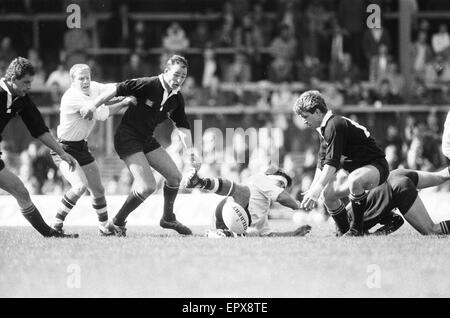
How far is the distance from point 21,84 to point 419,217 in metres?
4.61

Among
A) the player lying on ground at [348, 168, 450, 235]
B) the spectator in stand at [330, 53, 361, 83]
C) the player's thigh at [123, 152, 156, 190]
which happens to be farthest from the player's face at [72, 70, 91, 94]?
the spectator in stand at [330, 53, 361, 83]

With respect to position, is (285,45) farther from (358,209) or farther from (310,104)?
(310,104)

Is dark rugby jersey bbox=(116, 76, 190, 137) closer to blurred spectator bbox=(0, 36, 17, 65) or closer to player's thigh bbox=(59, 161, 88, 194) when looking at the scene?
player's thigh bbox=(59, 161, 88, 194)

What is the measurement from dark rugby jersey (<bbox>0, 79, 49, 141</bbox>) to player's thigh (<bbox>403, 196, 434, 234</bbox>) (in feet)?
13.6

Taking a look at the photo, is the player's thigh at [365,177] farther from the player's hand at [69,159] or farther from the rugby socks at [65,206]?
the rugby socks at [65,206]

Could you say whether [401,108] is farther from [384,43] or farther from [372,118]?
[384,43]

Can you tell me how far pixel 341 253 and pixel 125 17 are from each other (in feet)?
46.7

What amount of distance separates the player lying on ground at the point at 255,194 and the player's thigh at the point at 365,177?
71cm

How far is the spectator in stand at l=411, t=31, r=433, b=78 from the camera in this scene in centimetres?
2178

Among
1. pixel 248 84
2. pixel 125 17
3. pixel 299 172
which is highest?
pixel 125 17

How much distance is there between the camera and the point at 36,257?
9.17 metres

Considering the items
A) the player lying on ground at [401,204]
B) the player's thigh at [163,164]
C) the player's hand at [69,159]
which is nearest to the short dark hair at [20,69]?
the player's hand at [69,159]
